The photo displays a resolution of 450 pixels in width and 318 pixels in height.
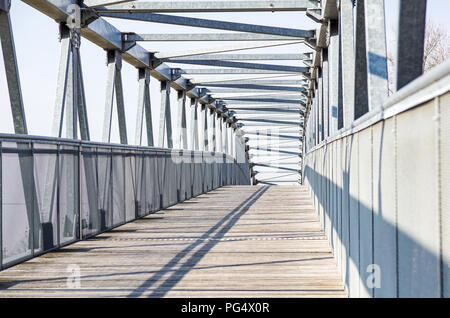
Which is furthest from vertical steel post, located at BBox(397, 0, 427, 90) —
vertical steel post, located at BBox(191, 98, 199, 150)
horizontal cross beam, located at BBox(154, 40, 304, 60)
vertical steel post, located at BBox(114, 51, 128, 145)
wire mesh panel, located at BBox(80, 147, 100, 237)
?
vertical steel post, located at BBox(191, 98, 199, 150)

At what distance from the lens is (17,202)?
26.7 feet

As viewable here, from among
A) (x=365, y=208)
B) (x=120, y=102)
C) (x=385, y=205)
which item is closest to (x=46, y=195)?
(x=365, y=208)

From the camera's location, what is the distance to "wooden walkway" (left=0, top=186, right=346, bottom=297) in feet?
21.1

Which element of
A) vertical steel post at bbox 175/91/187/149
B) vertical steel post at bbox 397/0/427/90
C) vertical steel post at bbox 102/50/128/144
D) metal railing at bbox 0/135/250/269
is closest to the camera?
vertical steel post at bbox 397/0/427/90

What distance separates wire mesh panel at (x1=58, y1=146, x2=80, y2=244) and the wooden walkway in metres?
0.27

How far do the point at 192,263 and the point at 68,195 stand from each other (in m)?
2.97

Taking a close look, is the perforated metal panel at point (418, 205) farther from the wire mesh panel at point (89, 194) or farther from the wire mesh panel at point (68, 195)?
the wire mesh panel at point (89, 194)

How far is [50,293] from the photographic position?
639 centimetres

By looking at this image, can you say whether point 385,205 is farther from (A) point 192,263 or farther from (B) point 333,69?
(B) point 333,69

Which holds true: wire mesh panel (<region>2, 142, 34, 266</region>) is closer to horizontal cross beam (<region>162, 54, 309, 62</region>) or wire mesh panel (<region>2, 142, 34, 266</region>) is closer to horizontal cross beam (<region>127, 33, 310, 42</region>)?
horizontal cross beam (<region>127, 33, 310, 42</region>)

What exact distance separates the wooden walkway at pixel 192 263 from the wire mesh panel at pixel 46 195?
24 centimetres

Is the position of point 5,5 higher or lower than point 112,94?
higher

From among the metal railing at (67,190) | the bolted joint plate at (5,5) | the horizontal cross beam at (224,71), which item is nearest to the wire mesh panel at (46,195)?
the metal railing at (67,190)

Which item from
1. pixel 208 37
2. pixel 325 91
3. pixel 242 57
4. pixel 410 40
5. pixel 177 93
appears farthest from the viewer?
pixel 177 93
